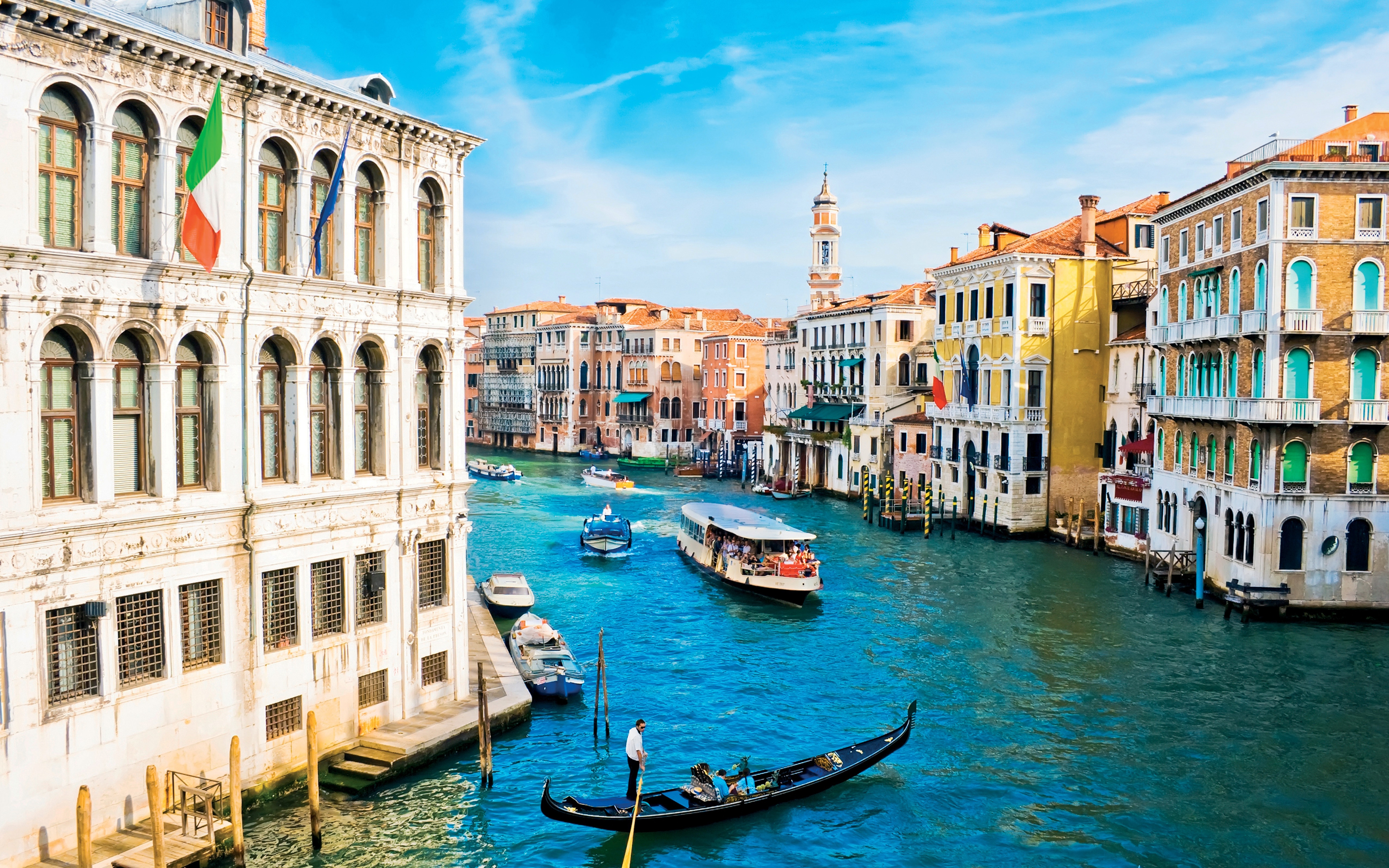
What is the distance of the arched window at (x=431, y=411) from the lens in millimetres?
17844

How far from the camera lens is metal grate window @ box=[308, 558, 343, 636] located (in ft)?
51.2

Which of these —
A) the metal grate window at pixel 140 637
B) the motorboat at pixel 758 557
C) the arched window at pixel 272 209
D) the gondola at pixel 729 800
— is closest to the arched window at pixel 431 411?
the arched window at pixel 272 209

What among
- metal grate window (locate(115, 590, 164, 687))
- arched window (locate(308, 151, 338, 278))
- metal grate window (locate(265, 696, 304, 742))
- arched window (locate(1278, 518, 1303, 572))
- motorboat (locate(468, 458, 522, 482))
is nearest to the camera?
metal grate window (locate(115, 590, 164, 687))

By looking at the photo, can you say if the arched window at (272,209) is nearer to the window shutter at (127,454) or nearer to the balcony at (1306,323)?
the window shutter at (127,454)

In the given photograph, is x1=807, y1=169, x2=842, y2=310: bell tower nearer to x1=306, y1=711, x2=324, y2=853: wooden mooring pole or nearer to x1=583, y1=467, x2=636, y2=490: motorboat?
x1=583, y1=467, x2=636, y2=490: motorboat

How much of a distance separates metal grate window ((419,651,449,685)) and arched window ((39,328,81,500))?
6.28 m

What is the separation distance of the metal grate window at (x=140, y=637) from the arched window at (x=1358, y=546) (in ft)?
84.7

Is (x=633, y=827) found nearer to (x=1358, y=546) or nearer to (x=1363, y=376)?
(x=1358, y=546)

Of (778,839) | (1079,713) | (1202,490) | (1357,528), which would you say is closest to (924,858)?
(778,839)

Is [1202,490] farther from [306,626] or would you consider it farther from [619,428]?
[619,428]

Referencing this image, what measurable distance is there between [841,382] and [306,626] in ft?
155

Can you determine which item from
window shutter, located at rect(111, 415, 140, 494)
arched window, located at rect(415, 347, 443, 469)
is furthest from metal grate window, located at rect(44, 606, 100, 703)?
arched window, located at rect(415, 347, 443, 469)

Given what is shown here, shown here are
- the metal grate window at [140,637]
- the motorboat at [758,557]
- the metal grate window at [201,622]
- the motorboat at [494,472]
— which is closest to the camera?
the metal grate window at [140,637]

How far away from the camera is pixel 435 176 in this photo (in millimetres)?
17469
